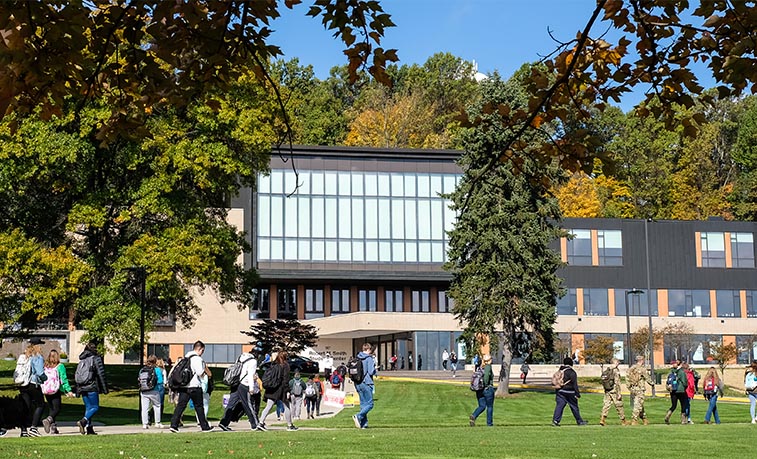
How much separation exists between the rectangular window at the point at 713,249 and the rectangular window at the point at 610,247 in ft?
21.5

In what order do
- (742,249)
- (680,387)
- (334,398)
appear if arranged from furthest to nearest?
(742,249), (334,398), (680,387)

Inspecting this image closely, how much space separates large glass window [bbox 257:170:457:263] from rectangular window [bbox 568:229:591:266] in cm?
1069

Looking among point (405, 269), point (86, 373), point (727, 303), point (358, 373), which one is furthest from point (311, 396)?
point (727, 303)

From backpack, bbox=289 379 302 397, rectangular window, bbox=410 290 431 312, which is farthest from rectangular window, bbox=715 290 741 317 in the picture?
backpack, bbox=289 379 302 397

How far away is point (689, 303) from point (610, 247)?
26.2ft

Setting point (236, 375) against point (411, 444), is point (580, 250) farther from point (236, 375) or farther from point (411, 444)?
point (411, 444)

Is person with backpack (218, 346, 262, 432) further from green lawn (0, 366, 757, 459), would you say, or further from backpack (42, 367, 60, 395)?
backpack (42, 367, 60, 395)

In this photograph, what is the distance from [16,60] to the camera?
20.2ft

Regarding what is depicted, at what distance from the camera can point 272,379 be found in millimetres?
23328

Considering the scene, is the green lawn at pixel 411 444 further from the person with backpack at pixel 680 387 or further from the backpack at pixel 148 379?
the person with backpack at pixel 680 387

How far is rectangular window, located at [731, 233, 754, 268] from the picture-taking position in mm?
84688

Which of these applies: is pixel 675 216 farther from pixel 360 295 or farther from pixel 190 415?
pixel 190 415

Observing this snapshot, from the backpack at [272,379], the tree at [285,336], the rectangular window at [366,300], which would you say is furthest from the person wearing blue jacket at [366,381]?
the rectangular window at [366,300]

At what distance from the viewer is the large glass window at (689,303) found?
83.8 meters
